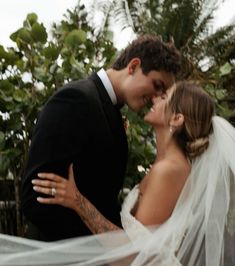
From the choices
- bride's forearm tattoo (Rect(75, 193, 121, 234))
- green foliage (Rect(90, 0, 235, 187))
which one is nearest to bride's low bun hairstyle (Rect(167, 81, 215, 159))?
bride's forearm tattoo (Rect(75, 193, 121, 234))

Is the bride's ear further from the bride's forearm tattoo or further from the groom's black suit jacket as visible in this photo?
the bride's forearm tattoo

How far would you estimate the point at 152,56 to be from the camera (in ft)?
7.44

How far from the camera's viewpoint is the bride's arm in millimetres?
1903

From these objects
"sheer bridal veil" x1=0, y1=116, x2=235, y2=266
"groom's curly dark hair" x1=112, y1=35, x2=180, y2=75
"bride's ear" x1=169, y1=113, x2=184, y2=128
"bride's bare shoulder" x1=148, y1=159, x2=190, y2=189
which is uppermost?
"groom's curly dark hair" x1=112, y1=35, x2=180, y2=75

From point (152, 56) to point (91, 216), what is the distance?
719 mm

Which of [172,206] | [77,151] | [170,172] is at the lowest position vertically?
[172,206]

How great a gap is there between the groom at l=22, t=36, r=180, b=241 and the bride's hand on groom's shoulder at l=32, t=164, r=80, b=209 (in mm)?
19

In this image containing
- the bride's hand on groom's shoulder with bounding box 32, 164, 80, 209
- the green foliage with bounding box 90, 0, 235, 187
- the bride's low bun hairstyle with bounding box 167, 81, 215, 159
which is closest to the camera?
the bride's hand on groom's shoulder with bounding box 32, 164, 80, 209

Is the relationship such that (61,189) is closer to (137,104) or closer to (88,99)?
(88,99)

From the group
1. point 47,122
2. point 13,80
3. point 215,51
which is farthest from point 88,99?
point 215,51

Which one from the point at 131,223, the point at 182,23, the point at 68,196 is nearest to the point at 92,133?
the point at 68,196

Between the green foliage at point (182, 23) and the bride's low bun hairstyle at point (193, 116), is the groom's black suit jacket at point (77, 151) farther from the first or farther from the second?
the green foliage at point (182, 23)

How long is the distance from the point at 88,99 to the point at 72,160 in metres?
0.25

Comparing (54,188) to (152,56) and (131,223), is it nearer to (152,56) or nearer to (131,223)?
(131,223)
